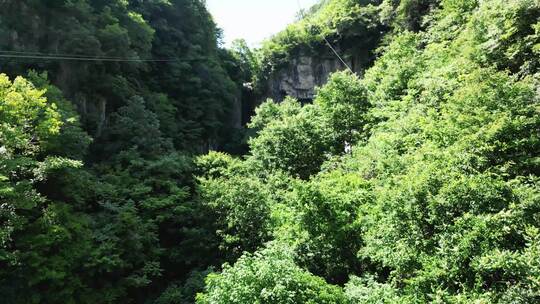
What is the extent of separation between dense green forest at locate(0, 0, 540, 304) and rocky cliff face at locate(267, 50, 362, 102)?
8431 mm

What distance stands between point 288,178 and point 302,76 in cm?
2157

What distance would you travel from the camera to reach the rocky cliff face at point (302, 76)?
123ft

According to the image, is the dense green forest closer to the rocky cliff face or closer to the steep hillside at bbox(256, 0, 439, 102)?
the steep hillside at bbox(256, 0, 439, 102)

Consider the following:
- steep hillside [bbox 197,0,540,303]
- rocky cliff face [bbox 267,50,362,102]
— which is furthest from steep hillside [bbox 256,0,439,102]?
steep hillside [bbox 197,0,540,303]

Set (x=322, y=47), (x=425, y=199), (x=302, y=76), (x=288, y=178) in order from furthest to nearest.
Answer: (x=302, y=76) < (x=322, y=47) < (x=288, y=178) < (x=425, y=199)

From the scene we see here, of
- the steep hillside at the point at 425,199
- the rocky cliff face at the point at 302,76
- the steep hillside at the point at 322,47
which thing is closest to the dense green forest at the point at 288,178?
the steep hillside at the point at 425,199

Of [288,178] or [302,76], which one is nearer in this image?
[288,178]

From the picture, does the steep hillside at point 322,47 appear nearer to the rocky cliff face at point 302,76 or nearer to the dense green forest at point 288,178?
the rocky cliff face at point 302,76

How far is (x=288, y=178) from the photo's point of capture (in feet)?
60.8

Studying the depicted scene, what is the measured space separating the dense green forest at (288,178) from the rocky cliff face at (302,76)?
8431 mm

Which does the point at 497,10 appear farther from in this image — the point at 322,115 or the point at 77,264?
the point at 77,264

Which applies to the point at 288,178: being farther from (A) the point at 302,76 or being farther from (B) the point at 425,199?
(A) the point at 302,76

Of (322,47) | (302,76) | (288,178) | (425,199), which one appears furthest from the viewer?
(302,76)

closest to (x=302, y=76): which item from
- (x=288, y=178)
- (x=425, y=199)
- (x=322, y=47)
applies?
(x=322, y=47)
